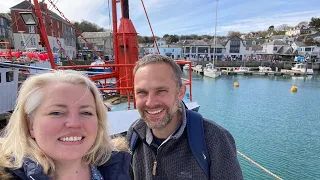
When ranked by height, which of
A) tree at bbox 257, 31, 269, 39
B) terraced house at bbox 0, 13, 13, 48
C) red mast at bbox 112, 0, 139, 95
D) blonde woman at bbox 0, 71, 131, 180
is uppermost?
tree at bbox 257, 31, 269, 39

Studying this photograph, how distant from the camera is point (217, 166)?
1.97 m

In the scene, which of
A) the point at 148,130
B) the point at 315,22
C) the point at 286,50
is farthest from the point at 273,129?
the point at 315,22

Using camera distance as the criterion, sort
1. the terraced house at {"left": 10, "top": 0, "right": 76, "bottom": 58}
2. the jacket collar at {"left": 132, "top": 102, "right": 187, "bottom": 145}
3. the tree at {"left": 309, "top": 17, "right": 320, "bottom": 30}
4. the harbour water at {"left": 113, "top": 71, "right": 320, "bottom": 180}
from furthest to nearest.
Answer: the tree at {"left": 309, "top": 17, "right": 320, "bottom": 30}
the terraced house at {"left": 10, "top": 0, "right": 76, "bottom": 58}
the harbour water at {"left": 113, "top": 71, "right": 320, "bottom": 180}
the jacket collar at {"left": 132, "top": 102, "right": 187, "bottom": 145}

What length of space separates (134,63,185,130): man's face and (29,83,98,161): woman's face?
2.47ft

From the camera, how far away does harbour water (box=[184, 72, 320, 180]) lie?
1065 cm

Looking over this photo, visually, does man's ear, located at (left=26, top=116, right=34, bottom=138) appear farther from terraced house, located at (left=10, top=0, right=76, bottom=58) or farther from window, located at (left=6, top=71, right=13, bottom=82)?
terraced house, located at (left=10, top=0, right=76, bottom=58)

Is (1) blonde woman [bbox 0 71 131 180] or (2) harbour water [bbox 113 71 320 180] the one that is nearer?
(1) blonde woman [bbox 0 71 131 180]

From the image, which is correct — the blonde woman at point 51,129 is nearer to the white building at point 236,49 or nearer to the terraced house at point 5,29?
the terraced house at point 5,29

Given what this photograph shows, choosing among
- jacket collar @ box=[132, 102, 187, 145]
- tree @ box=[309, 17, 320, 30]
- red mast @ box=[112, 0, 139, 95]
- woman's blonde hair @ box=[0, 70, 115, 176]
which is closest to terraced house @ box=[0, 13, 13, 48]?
red mast @ box=[112, 0, 139, 95]

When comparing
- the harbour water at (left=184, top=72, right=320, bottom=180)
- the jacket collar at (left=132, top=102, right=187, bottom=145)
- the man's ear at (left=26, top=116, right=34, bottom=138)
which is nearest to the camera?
the man's ear at (left=26, top=116, right=34, bottom=138)

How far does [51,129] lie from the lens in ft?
4.65

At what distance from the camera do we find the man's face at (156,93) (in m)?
2.19

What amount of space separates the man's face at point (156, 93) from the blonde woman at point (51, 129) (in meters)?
0.64

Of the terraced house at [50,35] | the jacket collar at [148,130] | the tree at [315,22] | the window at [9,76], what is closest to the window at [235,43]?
the terraced house at [50,35]
